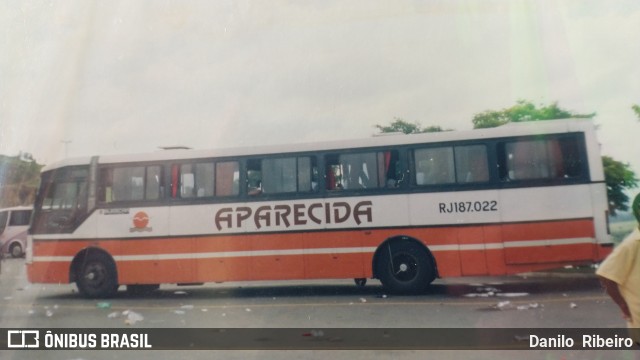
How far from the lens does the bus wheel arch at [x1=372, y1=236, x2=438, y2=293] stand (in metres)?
8.52

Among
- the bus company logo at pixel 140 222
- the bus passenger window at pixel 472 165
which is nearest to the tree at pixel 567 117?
the bus passenger window at pixel 472 165

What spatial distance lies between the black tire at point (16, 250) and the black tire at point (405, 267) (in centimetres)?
1347

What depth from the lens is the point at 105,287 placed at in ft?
30.5

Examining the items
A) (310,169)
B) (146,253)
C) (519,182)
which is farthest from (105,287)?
(519,182)

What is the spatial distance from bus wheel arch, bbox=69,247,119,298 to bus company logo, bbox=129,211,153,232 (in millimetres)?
696

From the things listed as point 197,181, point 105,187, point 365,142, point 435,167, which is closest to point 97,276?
point 105,187

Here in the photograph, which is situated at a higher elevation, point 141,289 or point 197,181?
point 197,181

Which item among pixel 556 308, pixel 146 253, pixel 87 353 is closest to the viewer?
pixel 87 353

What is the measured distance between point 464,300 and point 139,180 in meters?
5.53

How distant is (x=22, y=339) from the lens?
543 cm

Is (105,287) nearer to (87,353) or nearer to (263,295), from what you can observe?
(263,295)

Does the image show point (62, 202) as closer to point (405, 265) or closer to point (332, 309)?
point (332, 309)

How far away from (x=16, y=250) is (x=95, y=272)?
10377mm

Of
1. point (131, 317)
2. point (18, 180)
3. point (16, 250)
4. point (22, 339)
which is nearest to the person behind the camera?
point (22, 339)
